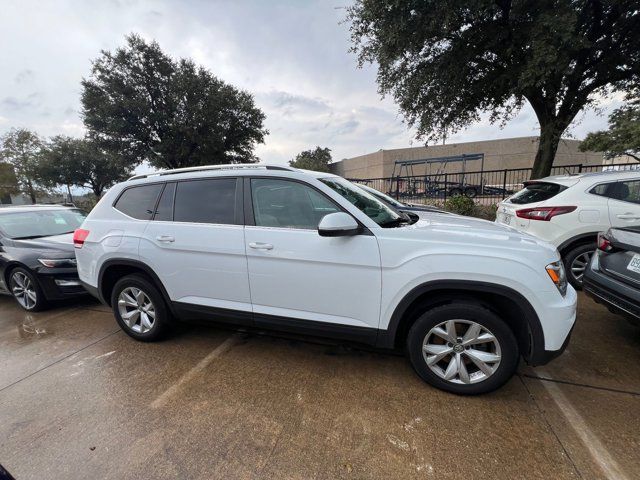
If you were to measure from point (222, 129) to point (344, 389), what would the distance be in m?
21.9

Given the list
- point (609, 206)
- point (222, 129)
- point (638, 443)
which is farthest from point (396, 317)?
point (222, 129)

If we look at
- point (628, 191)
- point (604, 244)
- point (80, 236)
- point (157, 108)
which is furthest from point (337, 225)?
point (157, 108)

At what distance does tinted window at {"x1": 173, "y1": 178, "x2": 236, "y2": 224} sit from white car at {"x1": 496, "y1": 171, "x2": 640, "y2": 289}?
167 inches

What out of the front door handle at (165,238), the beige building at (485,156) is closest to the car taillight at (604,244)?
the front door handle at (165,238)

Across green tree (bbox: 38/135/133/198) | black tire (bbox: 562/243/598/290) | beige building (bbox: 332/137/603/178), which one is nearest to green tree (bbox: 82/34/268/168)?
green tree (bbox: 38/135/133/198)

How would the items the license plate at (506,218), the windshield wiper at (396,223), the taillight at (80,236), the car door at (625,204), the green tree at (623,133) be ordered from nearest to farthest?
the windshield wiper at (396,223)
the taillight at (80,236)
the car door at (625,204)
the license plate at (506,218)
the green tree at (623,133)

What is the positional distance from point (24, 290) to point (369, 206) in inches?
198

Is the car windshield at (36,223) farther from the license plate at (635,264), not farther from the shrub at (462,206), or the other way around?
the shrub at (462,206)

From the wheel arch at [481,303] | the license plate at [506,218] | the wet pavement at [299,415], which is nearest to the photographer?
the wet pavement at [299,415]

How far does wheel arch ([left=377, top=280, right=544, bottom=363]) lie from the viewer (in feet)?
7.18

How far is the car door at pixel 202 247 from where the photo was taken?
2.83 m

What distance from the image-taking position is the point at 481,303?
233 cm

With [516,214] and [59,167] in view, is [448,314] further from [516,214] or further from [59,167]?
[59,167]

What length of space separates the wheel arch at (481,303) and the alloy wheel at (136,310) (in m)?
2.46
